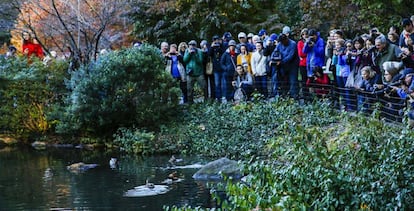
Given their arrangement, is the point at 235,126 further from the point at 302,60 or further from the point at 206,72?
the point at 206,72

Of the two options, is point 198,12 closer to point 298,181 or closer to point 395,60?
point 395,60

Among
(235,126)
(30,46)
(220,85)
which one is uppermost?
(30,46)

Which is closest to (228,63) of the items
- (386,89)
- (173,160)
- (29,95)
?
(173,160)

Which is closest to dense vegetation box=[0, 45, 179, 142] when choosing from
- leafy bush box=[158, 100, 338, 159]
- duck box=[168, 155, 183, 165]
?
leafy bush box=[158, 100, 338, 159]

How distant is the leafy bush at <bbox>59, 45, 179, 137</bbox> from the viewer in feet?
60.4

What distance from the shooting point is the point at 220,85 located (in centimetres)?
1903

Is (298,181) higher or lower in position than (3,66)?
lower

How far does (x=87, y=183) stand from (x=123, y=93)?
511 centimetres

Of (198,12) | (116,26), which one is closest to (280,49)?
(198,12)

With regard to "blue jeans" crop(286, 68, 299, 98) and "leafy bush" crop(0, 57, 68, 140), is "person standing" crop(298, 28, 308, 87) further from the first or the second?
"leafy bush" crop(0, 57, 68, 140)

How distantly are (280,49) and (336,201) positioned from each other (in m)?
8.83

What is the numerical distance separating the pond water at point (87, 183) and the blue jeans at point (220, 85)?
9.43ft

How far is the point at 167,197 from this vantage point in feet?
39.6

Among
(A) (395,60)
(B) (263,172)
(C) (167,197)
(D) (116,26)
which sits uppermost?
(D) (116,26)
